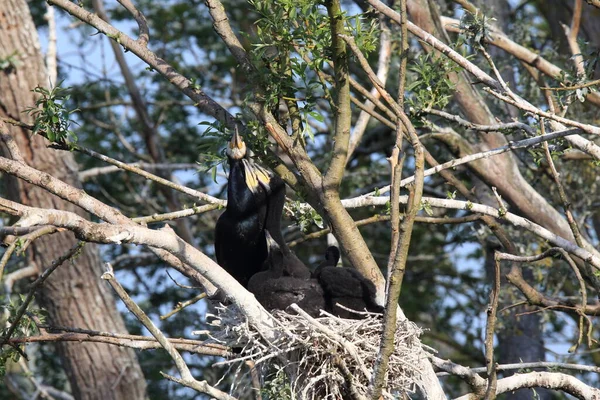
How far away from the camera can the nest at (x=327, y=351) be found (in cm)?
349

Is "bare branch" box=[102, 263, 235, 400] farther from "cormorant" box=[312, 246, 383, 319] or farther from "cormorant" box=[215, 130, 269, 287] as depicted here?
"cormorant" box=[215, 130, 269, 287]

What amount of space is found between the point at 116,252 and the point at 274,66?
584cm

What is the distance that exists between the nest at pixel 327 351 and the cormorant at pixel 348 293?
0.20ft

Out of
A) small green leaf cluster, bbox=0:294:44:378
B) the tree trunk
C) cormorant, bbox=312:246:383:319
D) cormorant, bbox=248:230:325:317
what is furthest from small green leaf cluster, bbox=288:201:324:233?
the tree trunk

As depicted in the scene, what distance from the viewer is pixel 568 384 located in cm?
398

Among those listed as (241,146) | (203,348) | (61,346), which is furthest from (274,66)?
(61,346)

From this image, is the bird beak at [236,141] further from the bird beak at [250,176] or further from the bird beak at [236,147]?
the bird beak at [250,176]

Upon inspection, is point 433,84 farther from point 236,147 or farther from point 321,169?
point 321,169

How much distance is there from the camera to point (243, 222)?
441 cm

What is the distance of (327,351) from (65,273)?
158 inches

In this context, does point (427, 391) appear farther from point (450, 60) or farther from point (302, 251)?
point (302, 251)

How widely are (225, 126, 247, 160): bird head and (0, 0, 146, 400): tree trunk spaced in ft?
10.1

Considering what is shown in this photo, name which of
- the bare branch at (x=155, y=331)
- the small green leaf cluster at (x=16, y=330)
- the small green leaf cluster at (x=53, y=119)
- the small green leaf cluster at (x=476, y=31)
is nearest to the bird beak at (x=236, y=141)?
the small green leaf cluster at (x=53, y=119)

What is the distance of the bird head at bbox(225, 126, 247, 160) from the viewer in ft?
13.2
